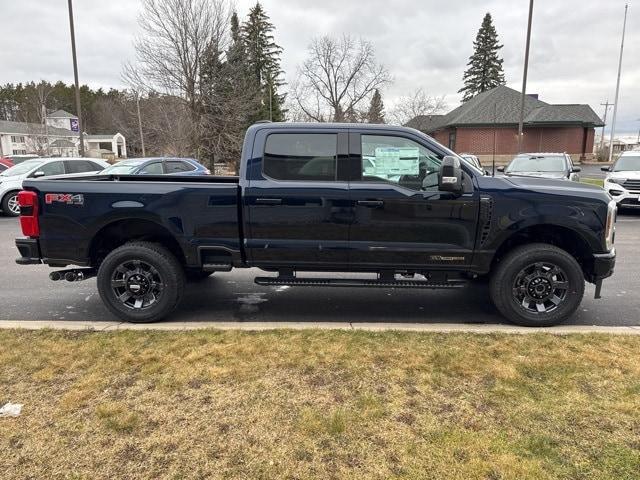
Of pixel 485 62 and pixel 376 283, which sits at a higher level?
pixel 485 62

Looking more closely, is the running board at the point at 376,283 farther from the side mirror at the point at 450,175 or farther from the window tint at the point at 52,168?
the window tint at the point at 52,168

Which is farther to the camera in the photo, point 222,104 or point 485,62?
point 485,62

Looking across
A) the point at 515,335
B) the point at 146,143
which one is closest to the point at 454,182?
the point at 515,335

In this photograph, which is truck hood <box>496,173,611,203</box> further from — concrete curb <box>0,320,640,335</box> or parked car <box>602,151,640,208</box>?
parked car <box>602,151,640,208</box>

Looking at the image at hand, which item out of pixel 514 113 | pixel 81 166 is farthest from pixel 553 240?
pixel 514 113

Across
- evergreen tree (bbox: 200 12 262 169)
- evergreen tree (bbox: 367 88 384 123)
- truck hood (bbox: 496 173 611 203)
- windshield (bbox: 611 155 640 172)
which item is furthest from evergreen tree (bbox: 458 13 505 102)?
truck hood (bbox: 496 173 611 203)

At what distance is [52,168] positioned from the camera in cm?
1323

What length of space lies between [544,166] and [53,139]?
56324 mm

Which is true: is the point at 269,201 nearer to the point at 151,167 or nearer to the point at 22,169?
the point at 151,167

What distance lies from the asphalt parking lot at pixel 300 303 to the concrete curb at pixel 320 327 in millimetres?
290

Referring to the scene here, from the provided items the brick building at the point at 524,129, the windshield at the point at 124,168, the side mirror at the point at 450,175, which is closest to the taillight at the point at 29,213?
the side mirror at the point at 450,175

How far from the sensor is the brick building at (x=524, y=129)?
129 ft

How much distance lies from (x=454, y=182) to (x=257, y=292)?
3.00 m

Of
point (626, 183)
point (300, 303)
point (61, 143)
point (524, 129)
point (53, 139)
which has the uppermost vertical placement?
point (524, 129)
